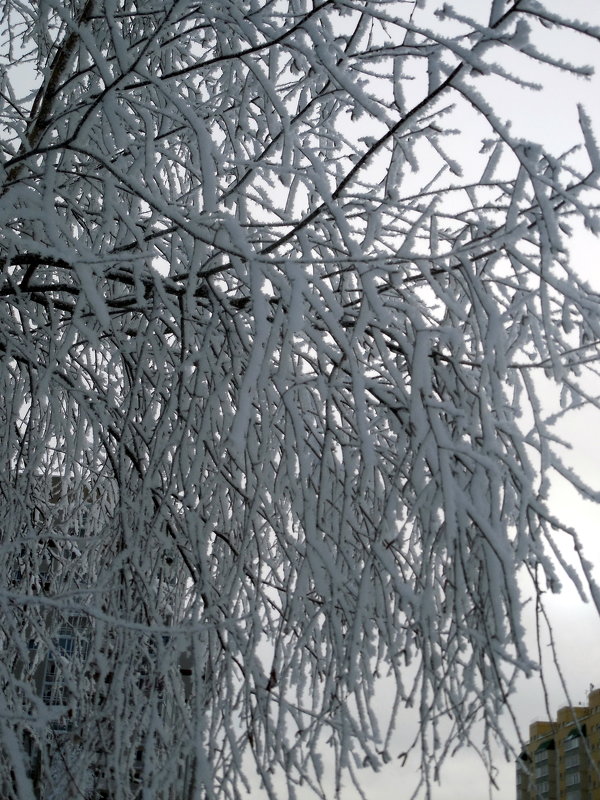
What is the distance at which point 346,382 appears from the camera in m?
1.85

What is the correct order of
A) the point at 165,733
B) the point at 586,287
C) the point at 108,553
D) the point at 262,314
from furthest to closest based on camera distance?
the point at 108,553
the point at 586,287
the point at 165,733
the point at 262,314

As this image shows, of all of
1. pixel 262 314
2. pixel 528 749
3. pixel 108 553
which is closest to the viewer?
pixel 262 314

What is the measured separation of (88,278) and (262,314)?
1.16ft

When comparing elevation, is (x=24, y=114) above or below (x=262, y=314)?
above

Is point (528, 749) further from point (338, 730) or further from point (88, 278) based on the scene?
point (88, 278)

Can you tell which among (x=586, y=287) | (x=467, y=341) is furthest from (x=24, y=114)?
(x=586, y=287)

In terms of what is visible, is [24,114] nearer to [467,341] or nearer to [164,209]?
[164,209]

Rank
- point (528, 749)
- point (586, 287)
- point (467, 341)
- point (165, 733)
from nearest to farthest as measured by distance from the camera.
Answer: point (528, 749)
point (165, 733)
point (586, 287)
point (467, 341)

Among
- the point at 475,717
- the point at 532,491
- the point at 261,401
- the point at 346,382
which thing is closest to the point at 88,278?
the point at 261,401

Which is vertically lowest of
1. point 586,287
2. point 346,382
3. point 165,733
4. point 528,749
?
point 528,749

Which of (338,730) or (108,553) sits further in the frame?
(108,553)

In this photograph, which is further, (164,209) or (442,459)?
(164,209)

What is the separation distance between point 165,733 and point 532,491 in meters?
0.88

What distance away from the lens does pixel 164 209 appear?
147cm
